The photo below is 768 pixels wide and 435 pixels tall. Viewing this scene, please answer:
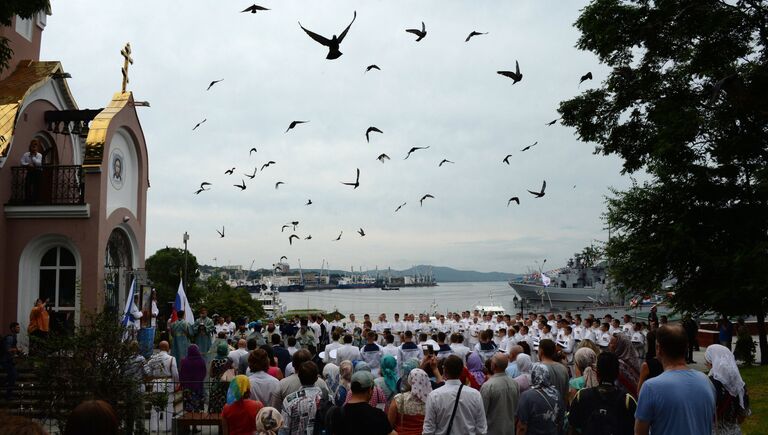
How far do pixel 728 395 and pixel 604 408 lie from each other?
6.44ft

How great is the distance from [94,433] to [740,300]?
2176 cm

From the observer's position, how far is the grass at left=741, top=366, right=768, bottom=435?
1176 cm

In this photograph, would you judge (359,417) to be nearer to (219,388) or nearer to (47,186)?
(219,388)

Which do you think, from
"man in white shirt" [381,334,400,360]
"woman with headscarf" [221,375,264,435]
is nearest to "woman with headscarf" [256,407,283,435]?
"woman with headscarf" [221,375,264,435]

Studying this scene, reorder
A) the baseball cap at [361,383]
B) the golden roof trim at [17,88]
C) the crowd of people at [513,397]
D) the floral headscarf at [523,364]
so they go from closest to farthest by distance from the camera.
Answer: the crowd of people at [513,397], the baseball cap at [361,383], the floral headscarf at [523,364], the golden roof trim at [17,88]

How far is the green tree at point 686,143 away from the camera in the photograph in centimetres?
2078

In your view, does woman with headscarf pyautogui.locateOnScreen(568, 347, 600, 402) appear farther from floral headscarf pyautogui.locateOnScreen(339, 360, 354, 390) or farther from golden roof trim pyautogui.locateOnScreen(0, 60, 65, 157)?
golden roof trim pyautogui.locateOnScreen(0, 60, 65, 157)

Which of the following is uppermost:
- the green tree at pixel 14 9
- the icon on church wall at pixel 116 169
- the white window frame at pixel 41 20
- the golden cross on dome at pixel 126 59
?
the white window frame at pixel 41 20

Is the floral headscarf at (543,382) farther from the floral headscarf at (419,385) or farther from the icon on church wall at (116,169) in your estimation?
the icon on church wall at (116,169)

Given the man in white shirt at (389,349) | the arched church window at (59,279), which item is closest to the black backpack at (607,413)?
the man in white shirt at (389,349)

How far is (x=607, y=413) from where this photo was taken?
5797mm

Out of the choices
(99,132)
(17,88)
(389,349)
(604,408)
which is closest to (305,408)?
(604,408)

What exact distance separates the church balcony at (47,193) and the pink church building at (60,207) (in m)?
0.03

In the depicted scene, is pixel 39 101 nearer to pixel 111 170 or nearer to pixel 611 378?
pixel 111 170
